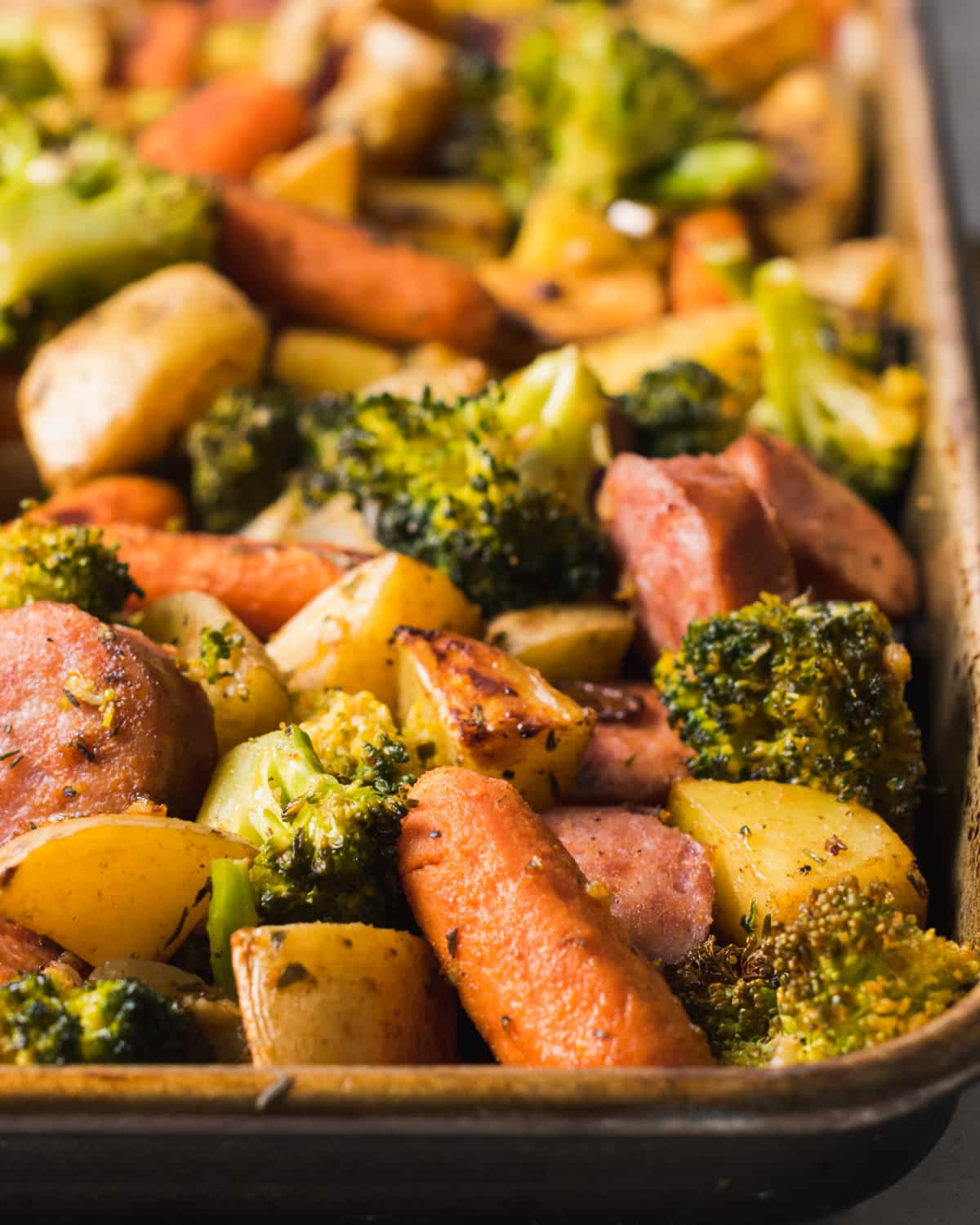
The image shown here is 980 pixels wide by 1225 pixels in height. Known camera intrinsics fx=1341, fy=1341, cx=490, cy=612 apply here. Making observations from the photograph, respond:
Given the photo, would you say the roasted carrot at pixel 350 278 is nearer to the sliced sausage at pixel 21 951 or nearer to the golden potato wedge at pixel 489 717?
the golden potato wedge at pixel 489 717

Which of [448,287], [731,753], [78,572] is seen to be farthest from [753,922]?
[448,287]

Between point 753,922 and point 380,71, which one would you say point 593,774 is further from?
point 380,71

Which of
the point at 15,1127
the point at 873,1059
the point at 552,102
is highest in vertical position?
the point at 552,102

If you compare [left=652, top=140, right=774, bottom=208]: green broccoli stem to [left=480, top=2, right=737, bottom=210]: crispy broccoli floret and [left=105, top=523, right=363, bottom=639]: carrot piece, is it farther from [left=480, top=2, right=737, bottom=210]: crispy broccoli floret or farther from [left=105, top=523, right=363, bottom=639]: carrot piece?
[left=105, top=523, right=363, bottom=639]: carrot piece

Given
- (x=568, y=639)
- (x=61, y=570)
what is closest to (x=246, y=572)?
(x=61, y=570)

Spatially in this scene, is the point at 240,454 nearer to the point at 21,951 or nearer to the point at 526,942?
the point at 21,951

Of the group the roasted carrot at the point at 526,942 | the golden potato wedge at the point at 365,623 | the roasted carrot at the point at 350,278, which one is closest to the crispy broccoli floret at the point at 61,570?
the golden potato wedge at the point at 365,623
